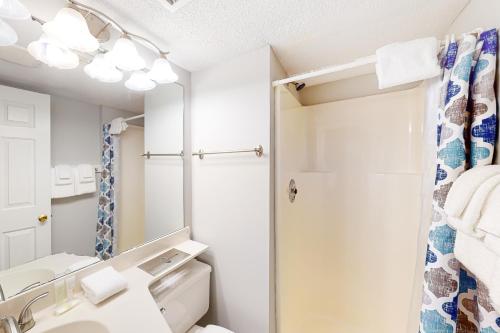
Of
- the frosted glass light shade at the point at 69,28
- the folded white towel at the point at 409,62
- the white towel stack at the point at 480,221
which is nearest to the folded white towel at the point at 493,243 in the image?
the white towel stack at the point at 480,221

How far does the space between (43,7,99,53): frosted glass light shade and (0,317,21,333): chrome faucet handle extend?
1.04 meters

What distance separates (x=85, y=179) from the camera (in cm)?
97

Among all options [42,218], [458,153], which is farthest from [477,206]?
[42,218]

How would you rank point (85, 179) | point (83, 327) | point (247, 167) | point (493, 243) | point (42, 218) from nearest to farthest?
1. point (493, 243)
2. point (83, 327)
3. point (42, 218)
4. point (85, 179)
5. point (247, 167)

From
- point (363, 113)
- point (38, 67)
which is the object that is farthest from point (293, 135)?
point (38, 67)

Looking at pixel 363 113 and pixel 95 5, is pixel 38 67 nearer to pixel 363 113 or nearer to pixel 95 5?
pixel 95 5

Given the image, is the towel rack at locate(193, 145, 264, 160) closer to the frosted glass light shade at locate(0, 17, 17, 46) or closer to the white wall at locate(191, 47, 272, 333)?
the white wall at locate(191, 47, 272, 333)

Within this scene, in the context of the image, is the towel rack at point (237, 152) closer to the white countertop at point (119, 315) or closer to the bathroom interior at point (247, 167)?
the bathroom interior at point (247, 167)

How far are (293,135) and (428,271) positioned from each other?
106cm

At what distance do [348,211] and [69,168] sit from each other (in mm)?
1929

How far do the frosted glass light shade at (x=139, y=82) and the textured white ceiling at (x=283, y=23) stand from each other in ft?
0.75

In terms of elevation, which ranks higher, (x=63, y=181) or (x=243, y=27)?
(x=243, y=27)

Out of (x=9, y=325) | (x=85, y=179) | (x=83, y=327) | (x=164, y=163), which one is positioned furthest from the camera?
(x=164, y=163)

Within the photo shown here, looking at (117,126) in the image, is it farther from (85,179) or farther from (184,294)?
(184,294)
